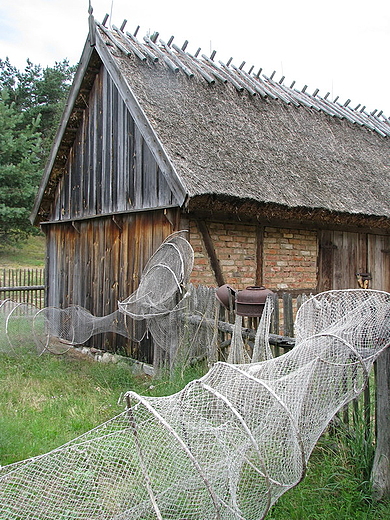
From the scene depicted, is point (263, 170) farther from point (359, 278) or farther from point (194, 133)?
point (359, 278)

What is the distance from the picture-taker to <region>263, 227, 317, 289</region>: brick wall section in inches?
313

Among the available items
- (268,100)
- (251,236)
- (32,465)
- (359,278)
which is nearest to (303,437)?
(32,465)

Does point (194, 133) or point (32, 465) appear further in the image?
point (194, 133)

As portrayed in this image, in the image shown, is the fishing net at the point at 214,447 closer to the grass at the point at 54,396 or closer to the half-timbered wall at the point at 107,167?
the grass at the point at 54,396

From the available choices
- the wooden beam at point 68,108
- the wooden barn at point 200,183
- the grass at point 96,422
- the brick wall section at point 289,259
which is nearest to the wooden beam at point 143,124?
the wooden barn at point 200,183

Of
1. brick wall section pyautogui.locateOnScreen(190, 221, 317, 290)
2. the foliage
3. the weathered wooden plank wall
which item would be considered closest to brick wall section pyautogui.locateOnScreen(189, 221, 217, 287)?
brick wall section pyautogui.locateOnScreen(190, 221, 317, 290)

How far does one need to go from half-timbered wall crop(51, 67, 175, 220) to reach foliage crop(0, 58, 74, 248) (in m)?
12.2

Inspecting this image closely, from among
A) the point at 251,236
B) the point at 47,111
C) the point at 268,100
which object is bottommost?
the point at 251,236

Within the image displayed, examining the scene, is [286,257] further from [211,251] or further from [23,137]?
[23,137]

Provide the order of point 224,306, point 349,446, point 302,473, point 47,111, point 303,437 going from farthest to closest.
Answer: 1. point 47,111
2. point 224,306
3. point 349,446
4. point 303,437
5. point 302,473

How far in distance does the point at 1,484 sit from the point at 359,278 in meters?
7.87

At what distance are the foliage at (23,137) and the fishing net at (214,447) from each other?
19481mm

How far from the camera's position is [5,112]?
878 inches

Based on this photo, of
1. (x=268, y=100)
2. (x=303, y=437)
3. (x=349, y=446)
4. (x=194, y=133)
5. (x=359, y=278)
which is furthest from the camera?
(x=268, y=100)
